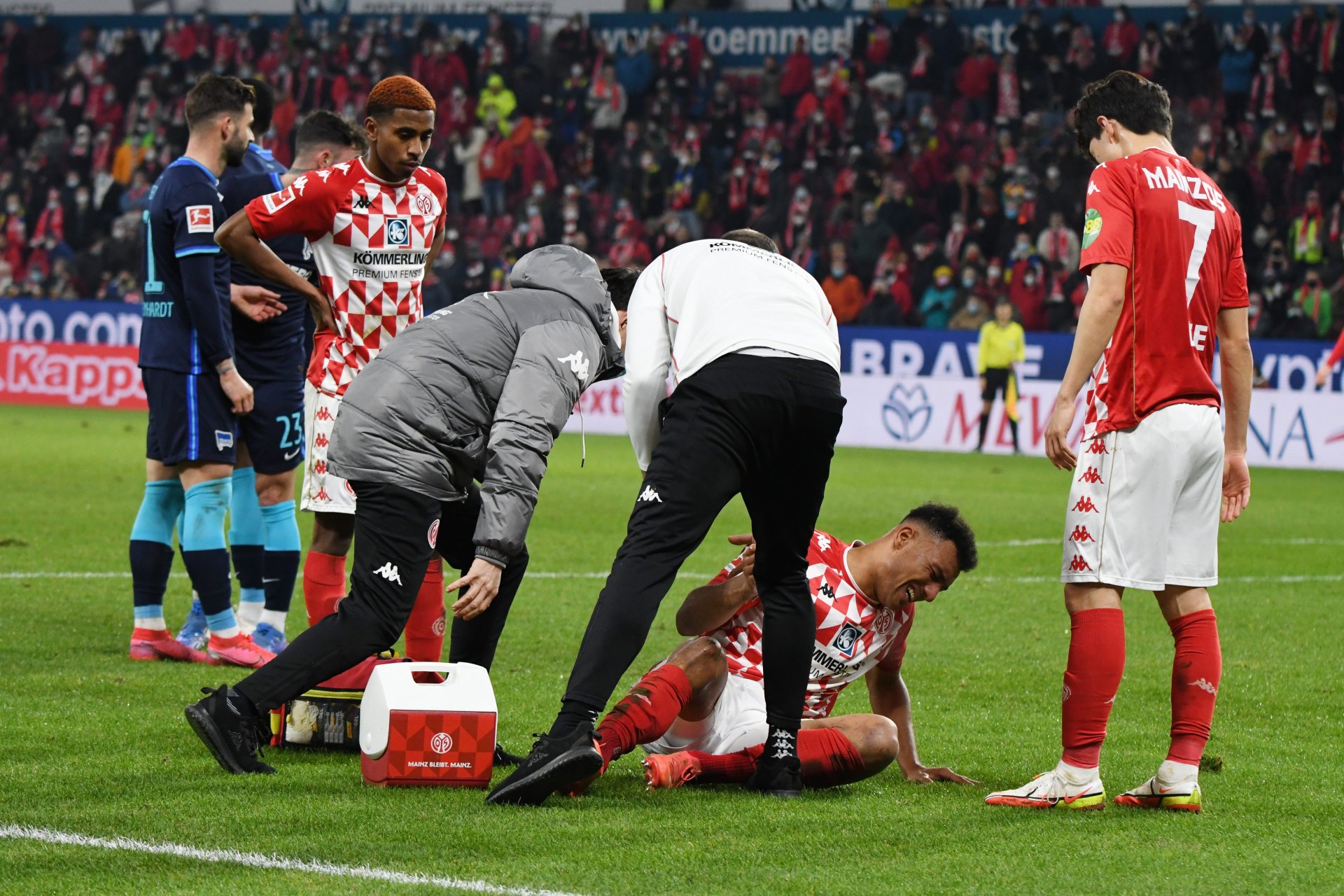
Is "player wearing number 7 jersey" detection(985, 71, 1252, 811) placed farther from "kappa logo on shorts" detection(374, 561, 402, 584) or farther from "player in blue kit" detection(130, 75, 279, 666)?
"player in blue kit" detection(130, 75, 279, 666)

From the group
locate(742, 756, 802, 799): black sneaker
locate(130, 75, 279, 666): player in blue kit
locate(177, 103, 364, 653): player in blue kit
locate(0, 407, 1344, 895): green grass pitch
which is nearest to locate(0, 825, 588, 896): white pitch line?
locate(0, 407, 1344, 895): green grass pitch

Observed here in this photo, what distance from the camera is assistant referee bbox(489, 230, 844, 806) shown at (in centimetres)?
437

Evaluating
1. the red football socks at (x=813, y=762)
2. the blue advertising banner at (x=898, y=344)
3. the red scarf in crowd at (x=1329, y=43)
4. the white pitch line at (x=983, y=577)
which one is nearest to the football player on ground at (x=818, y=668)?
the red football socks at (x=813, y=762)

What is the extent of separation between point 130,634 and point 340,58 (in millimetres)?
25337

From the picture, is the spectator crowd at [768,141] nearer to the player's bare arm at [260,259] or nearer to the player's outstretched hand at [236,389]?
the player's outstretched hand at [236,389]

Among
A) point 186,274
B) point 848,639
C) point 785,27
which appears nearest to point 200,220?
point 186,274

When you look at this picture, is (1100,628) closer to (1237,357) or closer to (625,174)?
(1237,357)

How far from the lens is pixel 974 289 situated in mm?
24047

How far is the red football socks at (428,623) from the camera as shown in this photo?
5.58 m

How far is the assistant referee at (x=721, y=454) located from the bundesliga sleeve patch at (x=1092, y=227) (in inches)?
29.7

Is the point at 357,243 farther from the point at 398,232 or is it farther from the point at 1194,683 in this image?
the point at 1194,683

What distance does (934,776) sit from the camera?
5.03m

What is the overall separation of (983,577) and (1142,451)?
18.7ft

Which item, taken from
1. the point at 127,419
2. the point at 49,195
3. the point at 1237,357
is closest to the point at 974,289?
the point at 127,419
